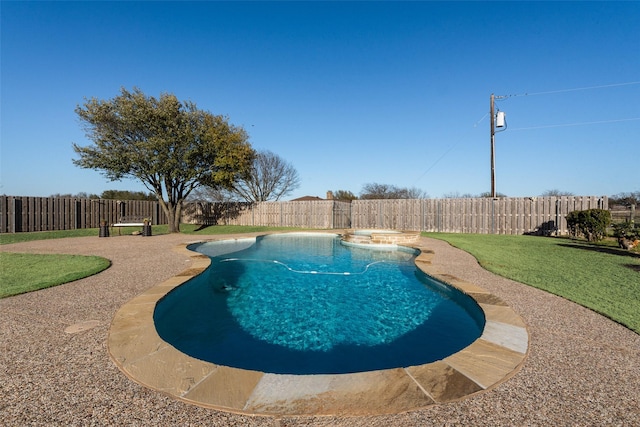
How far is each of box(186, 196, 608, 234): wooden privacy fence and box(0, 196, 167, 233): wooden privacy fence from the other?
5.09 meters

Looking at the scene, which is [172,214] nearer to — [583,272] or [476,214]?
[583,272]

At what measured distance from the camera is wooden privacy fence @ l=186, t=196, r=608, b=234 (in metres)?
13.3

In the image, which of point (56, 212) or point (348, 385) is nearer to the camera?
point (348, 385)

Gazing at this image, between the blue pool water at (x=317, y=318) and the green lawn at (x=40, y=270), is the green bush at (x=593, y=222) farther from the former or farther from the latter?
the green lawn at (x=40, y=270)

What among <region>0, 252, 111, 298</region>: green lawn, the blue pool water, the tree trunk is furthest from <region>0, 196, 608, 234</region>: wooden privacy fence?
the blue pool water

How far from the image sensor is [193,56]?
12.7 meters

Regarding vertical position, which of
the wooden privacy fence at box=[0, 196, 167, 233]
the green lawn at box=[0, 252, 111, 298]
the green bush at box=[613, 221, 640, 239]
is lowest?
the green lawn at box=[0, 252, 111, 298]

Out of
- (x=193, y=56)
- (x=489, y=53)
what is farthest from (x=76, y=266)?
(x=489, y=53)

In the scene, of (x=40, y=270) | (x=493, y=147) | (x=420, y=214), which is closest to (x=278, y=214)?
(x=420, y=214)

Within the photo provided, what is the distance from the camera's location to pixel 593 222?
381 inches

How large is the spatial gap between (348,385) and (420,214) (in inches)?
605

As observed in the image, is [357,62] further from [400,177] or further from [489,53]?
[400,177]

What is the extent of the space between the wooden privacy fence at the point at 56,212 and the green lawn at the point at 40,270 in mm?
9082

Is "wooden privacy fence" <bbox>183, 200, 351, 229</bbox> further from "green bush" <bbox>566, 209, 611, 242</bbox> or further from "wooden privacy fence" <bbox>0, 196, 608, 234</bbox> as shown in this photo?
"green bush" <bbox>566, 209, 611, 242</bbox>
